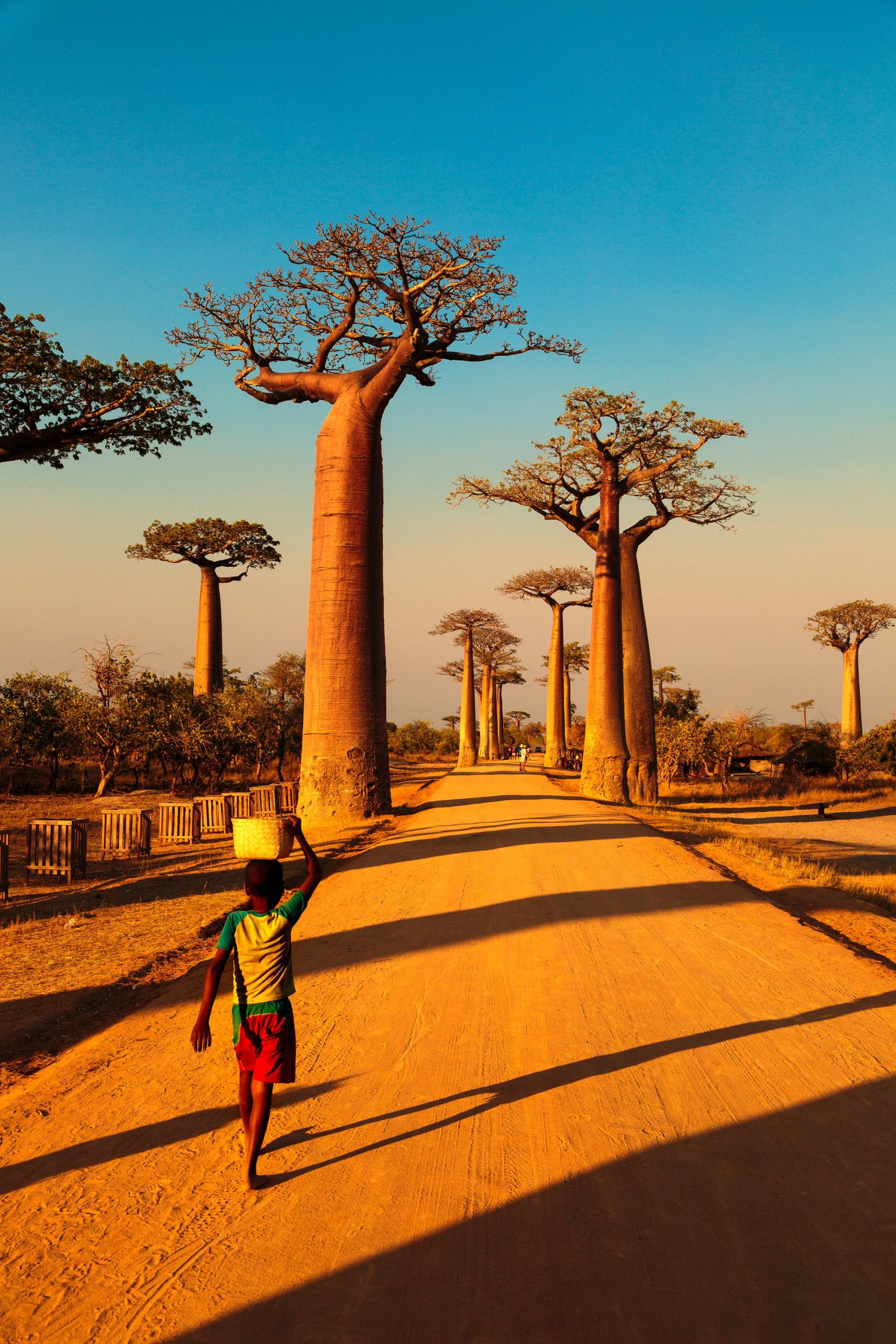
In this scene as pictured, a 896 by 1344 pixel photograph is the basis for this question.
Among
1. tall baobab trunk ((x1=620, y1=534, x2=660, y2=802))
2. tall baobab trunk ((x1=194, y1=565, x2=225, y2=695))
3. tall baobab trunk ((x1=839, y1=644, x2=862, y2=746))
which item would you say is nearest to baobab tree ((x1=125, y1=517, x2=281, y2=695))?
tall baobab trunk ((x1=194, y1=565, x2=225, y2=695))

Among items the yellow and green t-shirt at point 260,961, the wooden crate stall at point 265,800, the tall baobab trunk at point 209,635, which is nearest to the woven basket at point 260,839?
the yellow and green t-shirt at point 260,961

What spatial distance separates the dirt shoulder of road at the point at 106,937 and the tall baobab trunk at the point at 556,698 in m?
25.3

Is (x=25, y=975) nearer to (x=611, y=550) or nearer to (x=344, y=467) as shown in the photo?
(x=344, y=467)

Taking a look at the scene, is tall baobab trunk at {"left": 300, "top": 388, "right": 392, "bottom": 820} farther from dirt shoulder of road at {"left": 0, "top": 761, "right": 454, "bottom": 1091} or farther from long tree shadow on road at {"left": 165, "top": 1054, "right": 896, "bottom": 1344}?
long tree shadow on road at {"left": 165, "top": 1054, "right": 896, "bottom": 1344}

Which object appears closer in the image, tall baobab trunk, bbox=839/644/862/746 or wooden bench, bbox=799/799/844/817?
wooden bench, bbox=799/799/844/817

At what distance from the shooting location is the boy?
3336mm

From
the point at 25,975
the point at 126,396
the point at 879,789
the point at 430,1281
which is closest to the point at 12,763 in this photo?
the point at 126,396

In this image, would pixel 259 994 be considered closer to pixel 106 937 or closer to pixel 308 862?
pixel 308 862

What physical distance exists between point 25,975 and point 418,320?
12695 millimetres

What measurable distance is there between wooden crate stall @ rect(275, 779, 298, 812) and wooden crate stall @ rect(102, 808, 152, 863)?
3.60 m

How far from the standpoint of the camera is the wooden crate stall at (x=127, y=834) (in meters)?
13.0

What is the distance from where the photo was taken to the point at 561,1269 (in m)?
2.62

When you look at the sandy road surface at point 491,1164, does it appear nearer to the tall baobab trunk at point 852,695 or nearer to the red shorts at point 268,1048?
the red shorts at point 268,1048

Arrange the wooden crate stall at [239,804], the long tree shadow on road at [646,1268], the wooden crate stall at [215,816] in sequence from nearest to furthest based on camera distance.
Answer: the long tree shadow on road at [646,1268]
the wooden crate stall at [239,804]
the wooden crate stall at [215,816]
